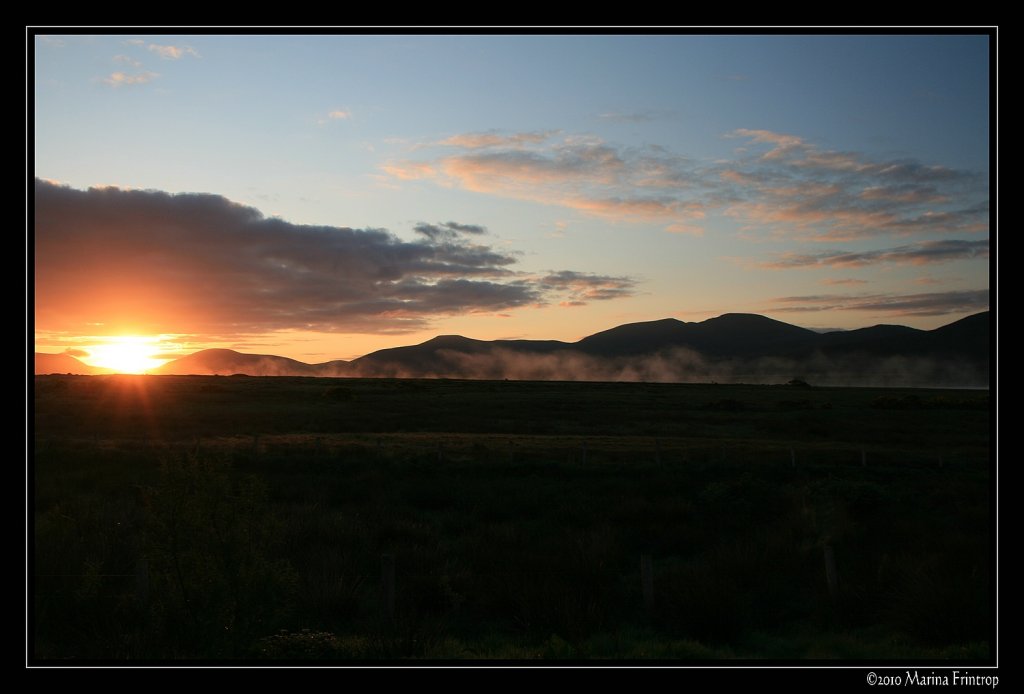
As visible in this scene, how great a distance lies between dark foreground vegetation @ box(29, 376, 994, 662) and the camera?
24.8 feet

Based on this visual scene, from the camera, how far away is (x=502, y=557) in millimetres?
13625

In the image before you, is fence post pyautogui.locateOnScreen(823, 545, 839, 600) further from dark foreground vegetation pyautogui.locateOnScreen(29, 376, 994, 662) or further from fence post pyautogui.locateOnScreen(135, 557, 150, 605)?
fence post pyautogui.locateOnScreen(135, 557, 150, 605)

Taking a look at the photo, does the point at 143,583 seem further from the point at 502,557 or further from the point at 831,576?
the point at 831,576

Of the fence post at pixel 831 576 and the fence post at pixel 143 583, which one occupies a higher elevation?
the fence post at pixel 143 583

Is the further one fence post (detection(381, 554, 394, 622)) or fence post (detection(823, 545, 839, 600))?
fence post (detection(823, 545, 839, 600))

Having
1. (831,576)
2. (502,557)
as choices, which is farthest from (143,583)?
(831,576)

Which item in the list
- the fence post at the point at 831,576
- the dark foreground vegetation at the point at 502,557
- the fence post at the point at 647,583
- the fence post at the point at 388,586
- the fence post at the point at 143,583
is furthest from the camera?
the fence post at the point at 831,576

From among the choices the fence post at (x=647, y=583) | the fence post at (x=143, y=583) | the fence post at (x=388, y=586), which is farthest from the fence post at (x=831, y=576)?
the fence post at (x=143, y=583)

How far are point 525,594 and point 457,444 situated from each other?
101ft

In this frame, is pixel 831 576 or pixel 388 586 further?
pixel 831 576

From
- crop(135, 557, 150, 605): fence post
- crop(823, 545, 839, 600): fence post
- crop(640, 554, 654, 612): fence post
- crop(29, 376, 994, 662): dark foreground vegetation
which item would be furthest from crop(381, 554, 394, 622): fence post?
crop(823, 545, 839, 600): fence post

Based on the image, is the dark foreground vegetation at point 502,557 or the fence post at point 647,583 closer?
the dark foreground vegetation at point 502,557

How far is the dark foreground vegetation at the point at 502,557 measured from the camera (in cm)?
755

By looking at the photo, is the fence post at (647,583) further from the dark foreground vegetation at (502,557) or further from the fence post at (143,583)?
the fence post at (143,583)
